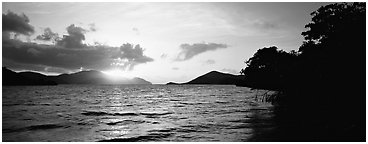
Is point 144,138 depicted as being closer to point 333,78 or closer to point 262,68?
point 333,78

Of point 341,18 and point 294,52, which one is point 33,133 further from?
point 294,52

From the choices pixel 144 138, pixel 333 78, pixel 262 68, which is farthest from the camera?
pixel 262 68

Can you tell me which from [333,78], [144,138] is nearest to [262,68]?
A: [333,78]

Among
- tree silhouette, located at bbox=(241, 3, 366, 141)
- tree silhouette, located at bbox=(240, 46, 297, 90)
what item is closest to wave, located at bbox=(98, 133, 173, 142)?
tree silhouette, located at bbox=(241, 3, 366, 141)

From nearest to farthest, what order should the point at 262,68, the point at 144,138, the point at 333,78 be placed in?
1. the point at 144,138
2. the point at 333,78
3. the point at 262,68

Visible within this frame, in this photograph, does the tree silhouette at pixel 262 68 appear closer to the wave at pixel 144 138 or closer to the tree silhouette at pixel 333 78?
the tree silhouette at pixel 333 78

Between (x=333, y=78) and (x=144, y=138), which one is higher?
(x=333, y=78)

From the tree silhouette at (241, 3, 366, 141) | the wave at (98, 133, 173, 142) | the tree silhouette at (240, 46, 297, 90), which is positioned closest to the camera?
the wave at (98, 133, 173, 142)

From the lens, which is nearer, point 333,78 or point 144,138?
point 144,138

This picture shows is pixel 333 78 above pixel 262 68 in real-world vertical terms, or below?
below

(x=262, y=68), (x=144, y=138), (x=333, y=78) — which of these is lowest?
(x=144, y=138)

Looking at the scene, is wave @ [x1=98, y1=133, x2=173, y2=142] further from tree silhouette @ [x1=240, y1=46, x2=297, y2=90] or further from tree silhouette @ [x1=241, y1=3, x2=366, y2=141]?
tree silhouette @ [x1=240, y1=46, x2=297, y2=90]

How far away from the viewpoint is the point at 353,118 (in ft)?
75.9

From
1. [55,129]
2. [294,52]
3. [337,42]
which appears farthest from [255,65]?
[55,129]
